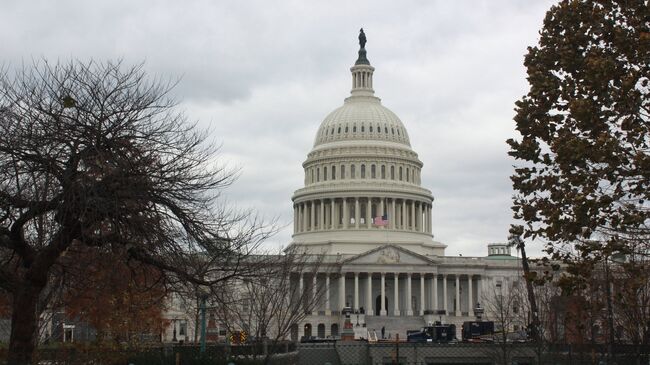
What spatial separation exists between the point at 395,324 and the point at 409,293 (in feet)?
35.0

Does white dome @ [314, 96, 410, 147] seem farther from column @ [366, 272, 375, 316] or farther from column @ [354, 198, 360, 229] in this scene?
column @ [366, 272, 375, 316]

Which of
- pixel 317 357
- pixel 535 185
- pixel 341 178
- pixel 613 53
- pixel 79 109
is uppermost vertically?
pixel 341 178

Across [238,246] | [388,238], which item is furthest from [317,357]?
[388,238]

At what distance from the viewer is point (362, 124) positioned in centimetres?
16162

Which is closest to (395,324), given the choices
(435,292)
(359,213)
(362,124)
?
(435,292)

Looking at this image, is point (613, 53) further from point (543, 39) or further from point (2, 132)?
point (2, 132)

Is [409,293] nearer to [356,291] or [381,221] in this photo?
[356,291]

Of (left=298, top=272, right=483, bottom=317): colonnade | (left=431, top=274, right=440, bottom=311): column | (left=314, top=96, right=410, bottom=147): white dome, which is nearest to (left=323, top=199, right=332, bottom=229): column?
(left=314, top=96, right=410, bottom=147): white dome

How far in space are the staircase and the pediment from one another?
10.00 metres

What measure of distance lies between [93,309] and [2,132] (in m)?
10.3

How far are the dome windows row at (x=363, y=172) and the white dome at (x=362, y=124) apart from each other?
5000 millimetres

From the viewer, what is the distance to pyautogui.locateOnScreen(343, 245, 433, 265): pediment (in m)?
140

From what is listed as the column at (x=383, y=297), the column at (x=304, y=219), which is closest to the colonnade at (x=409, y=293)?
the column at (x=383, y=297)

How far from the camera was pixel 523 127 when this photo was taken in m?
→ 21.4
